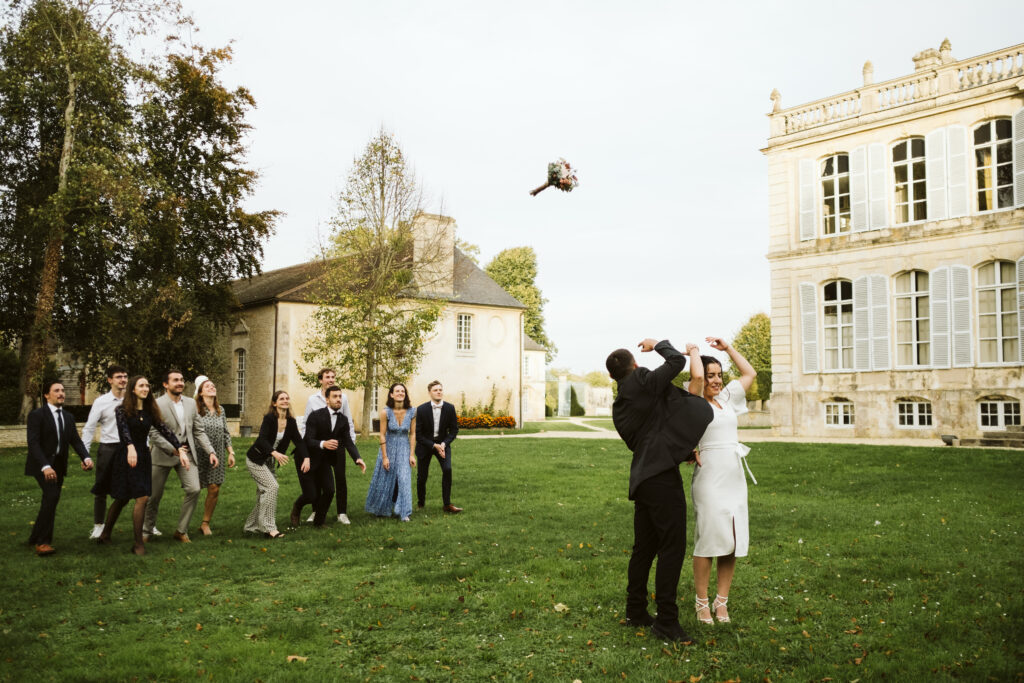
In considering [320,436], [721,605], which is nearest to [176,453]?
[320,436]

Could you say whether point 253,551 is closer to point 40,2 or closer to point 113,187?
point 113,187

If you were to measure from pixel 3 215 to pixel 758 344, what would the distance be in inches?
1999

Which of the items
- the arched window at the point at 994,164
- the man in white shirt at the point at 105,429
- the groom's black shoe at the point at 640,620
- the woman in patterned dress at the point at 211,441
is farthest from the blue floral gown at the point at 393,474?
the arched window at the point at 994,164

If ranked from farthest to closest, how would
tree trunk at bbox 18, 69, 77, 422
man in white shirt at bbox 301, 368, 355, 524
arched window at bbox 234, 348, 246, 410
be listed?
arched window at bbox 234, 348, 246, 410 → tree trunk at bbox 18, 69, 77, 422 → man in white shirt at bbox 301, 368, 355, 524

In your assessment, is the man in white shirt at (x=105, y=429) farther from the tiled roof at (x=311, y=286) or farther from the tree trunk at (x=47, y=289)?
the tiled roof at (x=311, y=286)

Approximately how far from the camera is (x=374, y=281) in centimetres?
2858

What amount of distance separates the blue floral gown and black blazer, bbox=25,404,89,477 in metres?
3.79

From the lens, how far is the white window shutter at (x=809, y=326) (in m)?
26.3

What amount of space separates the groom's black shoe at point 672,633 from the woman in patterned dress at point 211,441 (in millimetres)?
6042

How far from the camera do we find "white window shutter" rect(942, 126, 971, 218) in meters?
23.5

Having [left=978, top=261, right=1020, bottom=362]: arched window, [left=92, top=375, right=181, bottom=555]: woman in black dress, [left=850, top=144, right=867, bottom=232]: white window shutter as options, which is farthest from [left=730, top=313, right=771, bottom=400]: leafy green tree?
[left=92, top=375, right=181, bottom=555]: woman in black dress

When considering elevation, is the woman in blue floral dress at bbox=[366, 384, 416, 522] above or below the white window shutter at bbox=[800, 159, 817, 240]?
below

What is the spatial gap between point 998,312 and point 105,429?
2413 cm

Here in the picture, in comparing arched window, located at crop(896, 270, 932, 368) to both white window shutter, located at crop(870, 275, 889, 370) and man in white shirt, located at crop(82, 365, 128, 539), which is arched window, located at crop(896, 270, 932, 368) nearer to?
white window shutter, located at crop(870, 275, 889, 370)
